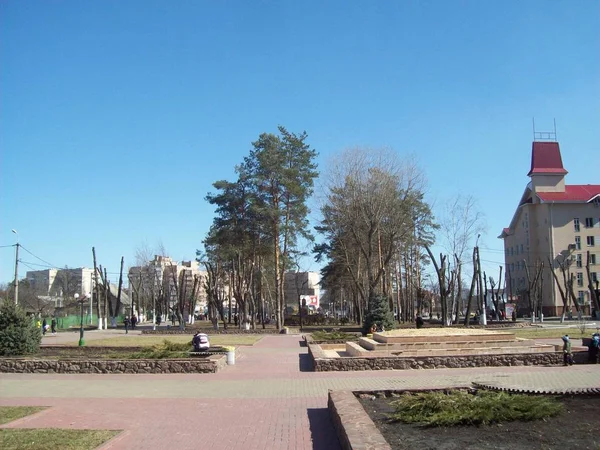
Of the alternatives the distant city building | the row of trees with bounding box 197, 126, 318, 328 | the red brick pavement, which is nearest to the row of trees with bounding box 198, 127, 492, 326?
the row of trees with bounding box 197, 126, 318, 328

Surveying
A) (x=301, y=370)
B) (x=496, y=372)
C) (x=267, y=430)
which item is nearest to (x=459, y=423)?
(x=267, y=430)

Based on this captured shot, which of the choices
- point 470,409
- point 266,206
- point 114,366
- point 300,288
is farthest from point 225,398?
point 300,288

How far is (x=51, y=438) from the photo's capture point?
336 inches

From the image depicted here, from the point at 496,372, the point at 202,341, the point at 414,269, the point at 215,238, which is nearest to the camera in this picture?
the point at 496,372

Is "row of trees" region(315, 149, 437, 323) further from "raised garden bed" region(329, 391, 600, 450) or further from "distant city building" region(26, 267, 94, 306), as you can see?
"distant city building" region(26, 267, 94, 306)

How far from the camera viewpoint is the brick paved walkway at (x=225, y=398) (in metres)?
9.01

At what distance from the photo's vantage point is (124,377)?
1739cm

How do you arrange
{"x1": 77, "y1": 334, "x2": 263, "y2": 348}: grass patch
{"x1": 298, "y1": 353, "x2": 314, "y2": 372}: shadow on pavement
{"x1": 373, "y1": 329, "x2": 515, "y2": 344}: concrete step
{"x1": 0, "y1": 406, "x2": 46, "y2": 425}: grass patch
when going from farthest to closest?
{"x1": 77, "y1": 334, "x2": 263, "y2": 348}: grass patch
{"x1": 373, "y1": 329, "x2": 515, "y2": 344}: concrete step
{"x1": 298, "y1": 353, "x2": 314, "y2": 372}: shadow on pavement
{"x1": 0, "y1": 406, "x2": 46, "y2": 425}: grass patch

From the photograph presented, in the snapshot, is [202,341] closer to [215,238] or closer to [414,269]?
[215,238]

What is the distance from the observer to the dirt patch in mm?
6902

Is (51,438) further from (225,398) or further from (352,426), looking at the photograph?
(225,398)

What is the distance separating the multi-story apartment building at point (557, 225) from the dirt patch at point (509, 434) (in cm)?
6635

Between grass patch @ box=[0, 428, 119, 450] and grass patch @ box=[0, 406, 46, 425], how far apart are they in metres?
1.14

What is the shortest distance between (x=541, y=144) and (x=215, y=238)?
155ft
